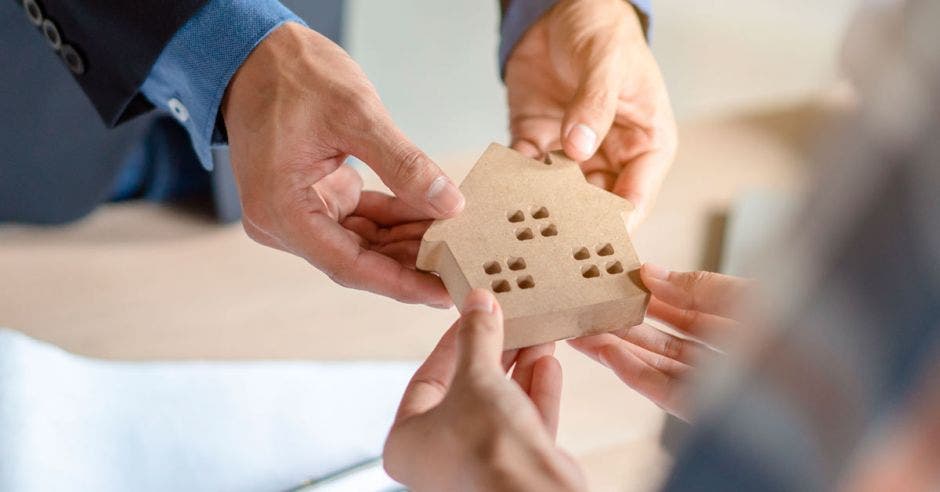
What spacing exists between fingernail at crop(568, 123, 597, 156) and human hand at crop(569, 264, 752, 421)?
109 millimetres

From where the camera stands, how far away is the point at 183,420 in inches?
25.7

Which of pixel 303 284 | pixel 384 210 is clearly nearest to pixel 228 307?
pixel 303 284

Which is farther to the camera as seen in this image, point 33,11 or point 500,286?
point 33,11

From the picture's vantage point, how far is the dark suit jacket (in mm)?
692

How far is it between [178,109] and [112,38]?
2.6 inches

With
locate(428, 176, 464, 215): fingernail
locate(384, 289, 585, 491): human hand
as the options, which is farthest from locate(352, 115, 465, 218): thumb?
locate(384, 289, 585, 491): human hand

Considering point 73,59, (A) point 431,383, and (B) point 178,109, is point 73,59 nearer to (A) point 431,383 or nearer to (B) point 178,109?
(B) point 178,109

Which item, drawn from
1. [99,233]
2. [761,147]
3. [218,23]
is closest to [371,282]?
[218,23]

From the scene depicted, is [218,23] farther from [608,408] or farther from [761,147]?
[761,147]

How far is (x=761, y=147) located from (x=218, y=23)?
594mm

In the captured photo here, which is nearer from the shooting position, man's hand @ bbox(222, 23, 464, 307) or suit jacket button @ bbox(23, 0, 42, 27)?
man's hand @ bbox(222, 23, 464, 307)

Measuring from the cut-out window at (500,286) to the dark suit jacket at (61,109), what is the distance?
321 millimetres

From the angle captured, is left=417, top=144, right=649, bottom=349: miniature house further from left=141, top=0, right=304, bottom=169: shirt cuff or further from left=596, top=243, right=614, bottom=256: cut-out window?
left=141, top=0, right=304, bottom=169: shirt cuff

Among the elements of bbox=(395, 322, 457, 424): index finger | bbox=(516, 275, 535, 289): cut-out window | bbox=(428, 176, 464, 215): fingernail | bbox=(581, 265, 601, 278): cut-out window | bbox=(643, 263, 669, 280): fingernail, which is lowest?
bbox=(395, 322, 457, 424): index finger
